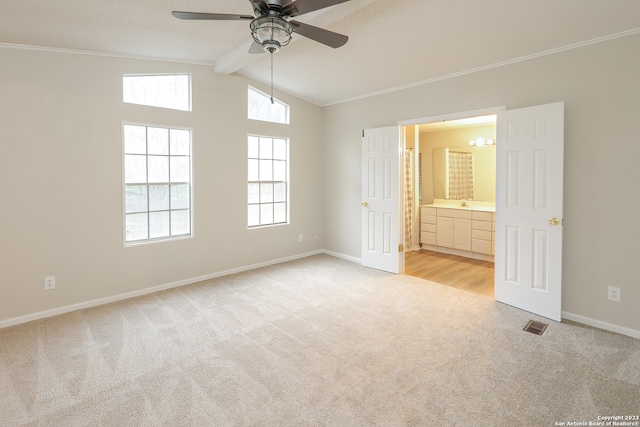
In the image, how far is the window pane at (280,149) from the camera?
17.6 ft

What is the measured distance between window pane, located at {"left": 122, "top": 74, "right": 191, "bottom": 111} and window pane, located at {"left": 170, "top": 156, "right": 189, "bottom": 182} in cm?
64

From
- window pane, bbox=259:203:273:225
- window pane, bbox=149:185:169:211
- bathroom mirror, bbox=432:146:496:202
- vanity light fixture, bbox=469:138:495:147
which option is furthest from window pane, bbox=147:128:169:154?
vanity light fixture, bbox=469:138:495:147

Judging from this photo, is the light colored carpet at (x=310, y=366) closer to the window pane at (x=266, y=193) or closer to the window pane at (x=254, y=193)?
the window pane at (x=254, y=193)

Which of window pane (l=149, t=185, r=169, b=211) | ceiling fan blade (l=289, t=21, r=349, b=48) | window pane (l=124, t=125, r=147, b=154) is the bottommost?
window pane (l=149, t=185, r=169, b=211)

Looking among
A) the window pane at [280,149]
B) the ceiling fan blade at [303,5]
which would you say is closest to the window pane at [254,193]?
the window pane at [280,149]

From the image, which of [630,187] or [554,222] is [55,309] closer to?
[554,222]

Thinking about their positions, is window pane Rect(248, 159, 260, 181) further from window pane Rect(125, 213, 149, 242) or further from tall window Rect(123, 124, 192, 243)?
window pane Rect(125, 213, 149, 242)

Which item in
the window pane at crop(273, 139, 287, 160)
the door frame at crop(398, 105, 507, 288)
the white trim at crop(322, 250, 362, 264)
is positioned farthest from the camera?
the white trim at crop(322, 250, 362, 264)

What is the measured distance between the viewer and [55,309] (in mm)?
3438

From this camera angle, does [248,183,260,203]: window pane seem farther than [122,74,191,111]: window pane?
Yes

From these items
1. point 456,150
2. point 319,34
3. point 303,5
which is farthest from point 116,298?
point 456,150

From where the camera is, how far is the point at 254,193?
5.14m

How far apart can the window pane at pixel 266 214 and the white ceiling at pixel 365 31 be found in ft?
6.75

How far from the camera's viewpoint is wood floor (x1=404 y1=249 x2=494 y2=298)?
4.39 meters
